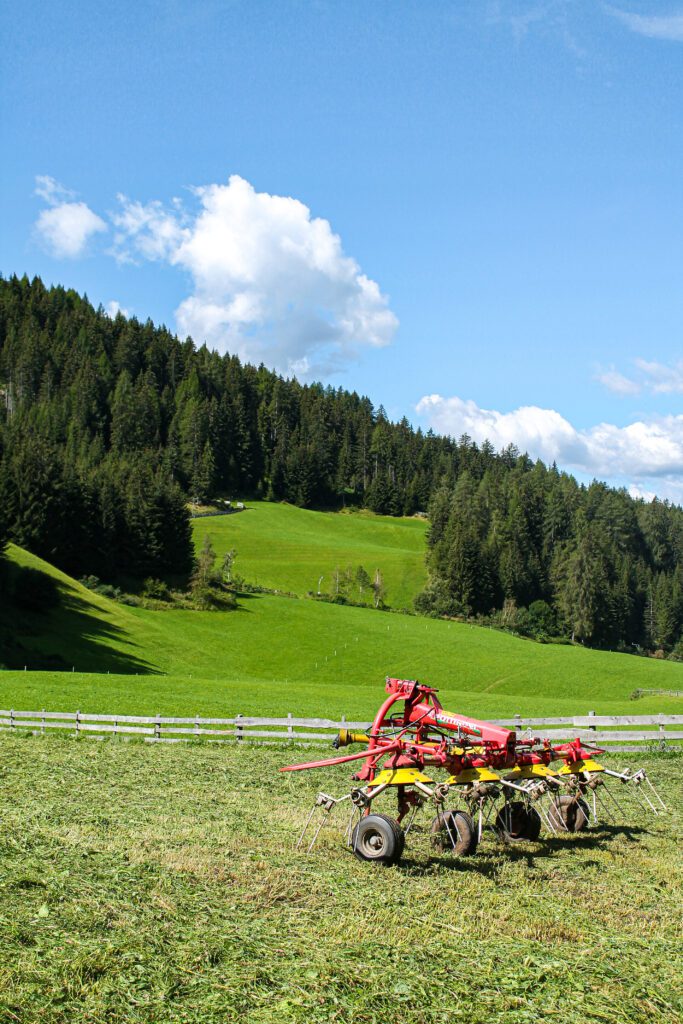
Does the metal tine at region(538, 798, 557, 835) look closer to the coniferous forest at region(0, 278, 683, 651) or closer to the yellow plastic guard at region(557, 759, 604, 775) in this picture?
the yellow plastic guard at region(557, 759, 604, 775)

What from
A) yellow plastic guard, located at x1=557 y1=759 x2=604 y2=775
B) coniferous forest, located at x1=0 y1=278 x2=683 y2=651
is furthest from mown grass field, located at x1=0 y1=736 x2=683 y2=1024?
coniferous forest, located at x1=0 y1=278 x2=683 y2=651

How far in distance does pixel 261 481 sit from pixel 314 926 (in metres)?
159

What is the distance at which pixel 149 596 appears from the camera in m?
78.8

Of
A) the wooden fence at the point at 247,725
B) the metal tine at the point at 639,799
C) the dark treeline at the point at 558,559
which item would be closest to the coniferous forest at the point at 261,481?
the dark treeline at the point at 558,559

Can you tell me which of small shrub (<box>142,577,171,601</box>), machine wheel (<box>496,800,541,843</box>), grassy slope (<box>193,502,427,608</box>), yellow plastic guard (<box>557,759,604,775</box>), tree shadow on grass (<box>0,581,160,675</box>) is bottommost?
tree shadow on grass (<box>0,581,160,675</box>)

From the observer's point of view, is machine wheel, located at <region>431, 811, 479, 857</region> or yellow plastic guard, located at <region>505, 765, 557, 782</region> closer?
machine wheel, located at <region>431, 811, 479, 857</region>

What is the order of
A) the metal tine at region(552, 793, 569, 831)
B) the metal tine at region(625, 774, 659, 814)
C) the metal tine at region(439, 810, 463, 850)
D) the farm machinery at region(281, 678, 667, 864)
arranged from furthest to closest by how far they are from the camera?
the metal tine at region(625, 774, 659, 814)
the metal tine at region(552, 793, 569, 831)
the metal tine at region(439, 810, 463, 850)
the farm machinery at region(281, 678, 667, 864)

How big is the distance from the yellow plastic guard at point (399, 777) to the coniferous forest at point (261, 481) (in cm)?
5361

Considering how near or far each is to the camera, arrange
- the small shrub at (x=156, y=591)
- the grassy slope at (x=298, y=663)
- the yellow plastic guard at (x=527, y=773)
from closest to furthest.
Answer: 1. the yellow plastic guard at (x=527, y=773)
2. the grassy slope at (x=298, y=663)
3. the small shrub at (x=156, y=591)

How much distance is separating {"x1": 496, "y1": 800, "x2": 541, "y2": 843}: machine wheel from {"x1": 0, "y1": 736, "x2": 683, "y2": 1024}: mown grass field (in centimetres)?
36

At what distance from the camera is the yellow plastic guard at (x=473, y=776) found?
12.1 m

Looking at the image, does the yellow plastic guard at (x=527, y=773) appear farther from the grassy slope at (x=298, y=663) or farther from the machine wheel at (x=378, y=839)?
the grassy slope at (x=298, y=663)

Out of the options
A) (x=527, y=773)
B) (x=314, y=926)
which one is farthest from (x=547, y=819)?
(x=314, y=926)

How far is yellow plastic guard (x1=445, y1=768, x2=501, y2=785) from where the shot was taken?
1214 centimetres
